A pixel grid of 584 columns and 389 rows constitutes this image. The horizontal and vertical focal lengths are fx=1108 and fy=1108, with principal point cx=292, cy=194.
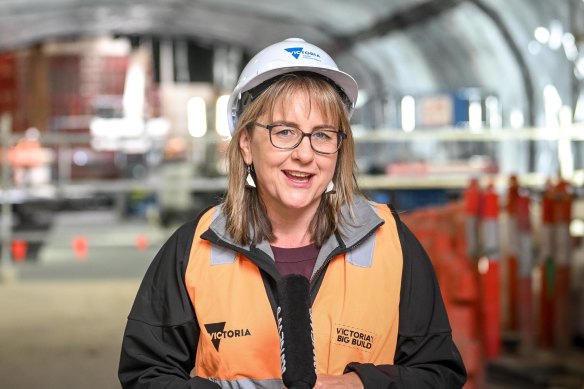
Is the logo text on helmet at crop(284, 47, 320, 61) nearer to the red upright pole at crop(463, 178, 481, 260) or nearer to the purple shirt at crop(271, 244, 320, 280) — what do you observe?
the purple shirt at crop(271, 244, 320, 280)

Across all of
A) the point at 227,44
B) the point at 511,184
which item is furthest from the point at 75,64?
the point at 511,184

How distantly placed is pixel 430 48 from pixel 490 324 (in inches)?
502

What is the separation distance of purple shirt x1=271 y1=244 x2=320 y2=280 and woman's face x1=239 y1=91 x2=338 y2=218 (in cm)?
9

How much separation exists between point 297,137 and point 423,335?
1.70 feet

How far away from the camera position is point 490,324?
7.17m

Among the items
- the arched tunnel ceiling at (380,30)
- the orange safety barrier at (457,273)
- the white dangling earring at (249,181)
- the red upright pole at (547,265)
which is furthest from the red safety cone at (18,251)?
the white dangling earring at (249,181)

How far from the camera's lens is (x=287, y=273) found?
2.45 meters

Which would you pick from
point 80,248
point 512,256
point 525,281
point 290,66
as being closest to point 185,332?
point 290,66

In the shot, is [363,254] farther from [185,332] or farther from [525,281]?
[525,281]

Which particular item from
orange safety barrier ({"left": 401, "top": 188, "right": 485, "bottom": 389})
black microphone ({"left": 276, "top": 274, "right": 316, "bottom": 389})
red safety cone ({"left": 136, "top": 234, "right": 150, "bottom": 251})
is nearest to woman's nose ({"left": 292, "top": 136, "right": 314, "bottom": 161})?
black microphone ({"left": 276, "top": 274, "right": 316, "bottom": 389})

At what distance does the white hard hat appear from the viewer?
2410mm

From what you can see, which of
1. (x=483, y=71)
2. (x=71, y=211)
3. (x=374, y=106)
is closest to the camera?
(x=374, y=106)

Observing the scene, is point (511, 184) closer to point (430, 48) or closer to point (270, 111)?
point (270, 111)

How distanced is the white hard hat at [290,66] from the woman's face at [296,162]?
7 centimetres
